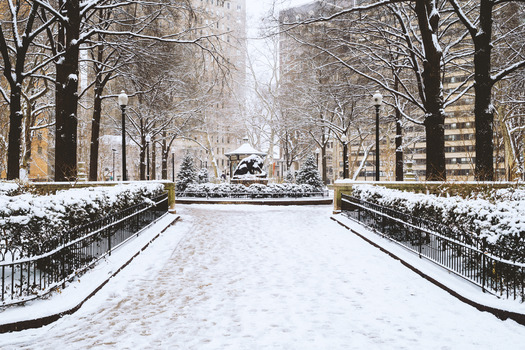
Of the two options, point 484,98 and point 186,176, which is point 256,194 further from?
point 484,98

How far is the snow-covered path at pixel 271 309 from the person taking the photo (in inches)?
201

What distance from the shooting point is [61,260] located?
23.3ft

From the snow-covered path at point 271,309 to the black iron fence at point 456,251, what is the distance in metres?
0.67

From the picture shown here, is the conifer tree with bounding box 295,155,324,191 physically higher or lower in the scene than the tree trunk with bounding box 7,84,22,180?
lower

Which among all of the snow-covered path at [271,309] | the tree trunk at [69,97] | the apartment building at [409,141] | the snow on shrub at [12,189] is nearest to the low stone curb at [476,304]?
the snow-covered path at [271,309]

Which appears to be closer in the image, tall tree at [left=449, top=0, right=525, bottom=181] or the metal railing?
tall tree at [left=449, top=0, right=525, bottom=181]

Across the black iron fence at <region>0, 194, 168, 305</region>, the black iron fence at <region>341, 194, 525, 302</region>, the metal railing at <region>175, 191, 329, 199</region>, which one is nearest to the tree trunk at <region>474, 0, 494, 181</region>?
the black iron fence at <region>341, 194, 525, 302</region>

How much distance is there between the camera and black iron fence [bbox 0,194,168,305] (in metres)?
6.11

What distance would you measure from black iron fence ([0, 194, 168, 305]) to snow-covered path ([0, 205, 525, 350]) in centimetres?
72

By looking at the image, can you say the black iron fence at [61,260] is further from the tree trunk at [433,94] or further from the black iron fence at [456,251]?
the tree trunk at [433,94]

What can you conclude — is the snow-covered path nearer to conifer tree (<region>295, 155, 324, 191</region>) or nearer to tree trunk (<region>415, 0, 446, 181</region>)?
tree trunk (<region>415, 0, 446, 181</region>)

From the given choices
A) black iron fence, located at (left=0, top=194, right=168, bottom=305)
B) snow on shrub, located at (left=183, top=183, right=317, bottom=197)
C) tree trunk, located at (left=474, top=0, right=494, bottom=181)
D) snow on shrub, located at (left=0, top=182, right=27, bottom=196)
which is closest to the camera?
black iron fence, located at (left=0, top=194, right=168, bottom=305)

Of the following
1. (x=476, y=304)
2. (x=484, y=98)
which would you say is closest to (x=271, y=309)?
(x=476, y=304)

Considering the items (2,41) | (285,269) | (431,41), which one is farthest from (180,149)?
(285,269)
